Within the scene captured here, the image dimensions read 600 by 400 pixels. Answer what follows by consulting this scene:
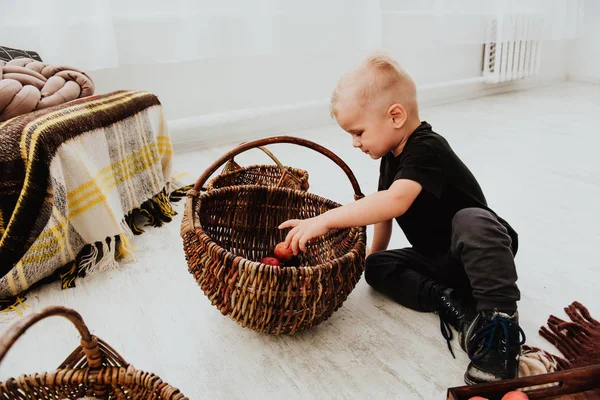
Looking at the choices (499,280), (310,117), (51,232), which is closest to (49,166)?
(51,232)

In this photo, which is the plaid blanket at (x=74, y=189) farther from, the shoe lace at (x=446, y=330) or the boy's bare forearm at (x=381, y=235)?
the shoe lace at (x=446, y=330)

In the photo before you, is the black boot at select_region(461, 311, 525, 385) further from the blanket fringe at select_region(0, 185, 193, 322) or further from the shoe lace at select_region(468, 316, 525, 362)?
the blanket fringe at select_region(0, 185, 193, 322)

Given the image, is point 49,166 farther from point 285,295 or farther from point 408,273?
point 408,273

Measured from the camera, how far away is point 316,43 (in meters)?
2.17

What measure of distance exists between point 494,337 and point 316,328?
1.03ft

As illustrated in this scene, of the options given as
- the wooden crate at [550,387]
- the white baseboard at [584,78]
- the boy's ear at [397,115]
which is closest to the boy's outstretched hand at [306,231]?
the boy's ear at [397,115]

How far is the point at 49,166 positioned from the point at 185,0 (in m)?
1.01

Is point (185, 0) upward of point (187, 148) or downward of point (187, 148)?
upward

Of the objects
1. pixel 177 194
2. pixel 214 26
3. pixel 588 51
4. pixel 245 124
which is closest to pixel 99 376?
pixel 177 194

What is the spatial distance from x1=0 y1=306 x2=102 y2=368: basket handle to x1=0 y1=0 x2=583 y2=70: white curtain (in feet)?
3.98

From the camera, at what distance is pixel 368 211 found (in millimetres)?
853

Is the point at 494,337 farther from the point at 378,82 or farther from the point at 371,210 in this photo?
the point at 378,82

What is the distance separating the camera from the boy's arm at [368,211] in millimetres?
848

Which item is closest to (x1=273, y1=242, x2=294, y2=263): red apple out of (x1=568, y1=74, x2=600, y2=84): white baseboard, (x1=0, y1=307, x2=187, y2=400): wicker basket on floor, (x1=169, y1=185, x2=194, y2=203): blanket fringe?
(x1=0, y1=307, x2=187, y2=400): wicker basket on floor
